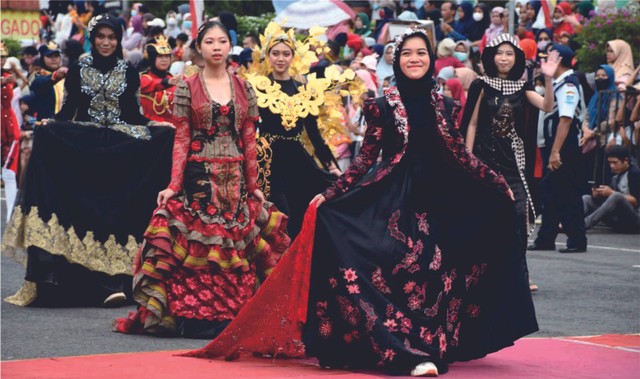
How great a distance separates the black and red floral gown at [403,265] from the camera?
276 inches

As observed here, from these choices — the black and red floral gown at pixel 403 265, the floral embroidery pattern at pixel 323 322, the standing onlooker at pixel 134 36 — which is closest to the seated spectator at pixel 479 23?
the standing onlooker at pixel 134 36

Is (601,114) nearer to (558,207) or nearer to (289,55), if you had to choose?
(558,207)

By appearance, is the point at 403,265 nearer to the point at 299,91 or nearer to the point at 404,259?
the point at 404,259

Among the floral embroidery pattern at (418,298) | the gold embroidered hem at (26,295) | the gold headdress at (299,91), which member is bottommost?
the gold embroidered hem at (26,295)

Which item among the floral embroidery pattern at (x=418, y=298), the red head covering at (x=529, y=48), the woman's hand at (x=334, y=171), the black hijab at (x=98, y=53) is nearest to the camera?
the floral embroidery pattern at (x=418, y=298)

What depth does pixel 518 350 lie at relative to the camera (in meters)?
7.98

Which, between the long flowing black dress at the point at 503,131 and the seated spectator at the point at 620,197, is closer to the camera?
the long flowing black dress at the point at 503,131

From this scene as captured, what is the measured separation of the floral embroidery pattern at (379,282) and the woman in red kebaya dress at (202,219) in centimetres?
195

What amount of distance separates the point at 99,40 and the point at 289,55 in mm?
1390

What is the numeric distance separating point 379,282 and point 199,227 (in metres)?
2.03

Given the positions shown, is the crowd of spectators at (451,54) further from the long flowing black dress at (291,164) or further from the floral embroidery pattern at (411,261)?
the floral embroidery pattern at (411,261)

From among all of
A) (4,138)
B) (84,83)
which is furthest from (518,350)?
(4,138)

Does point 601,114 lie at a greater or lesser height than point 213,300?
greater

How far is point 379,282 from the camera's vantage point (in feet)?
23.1
